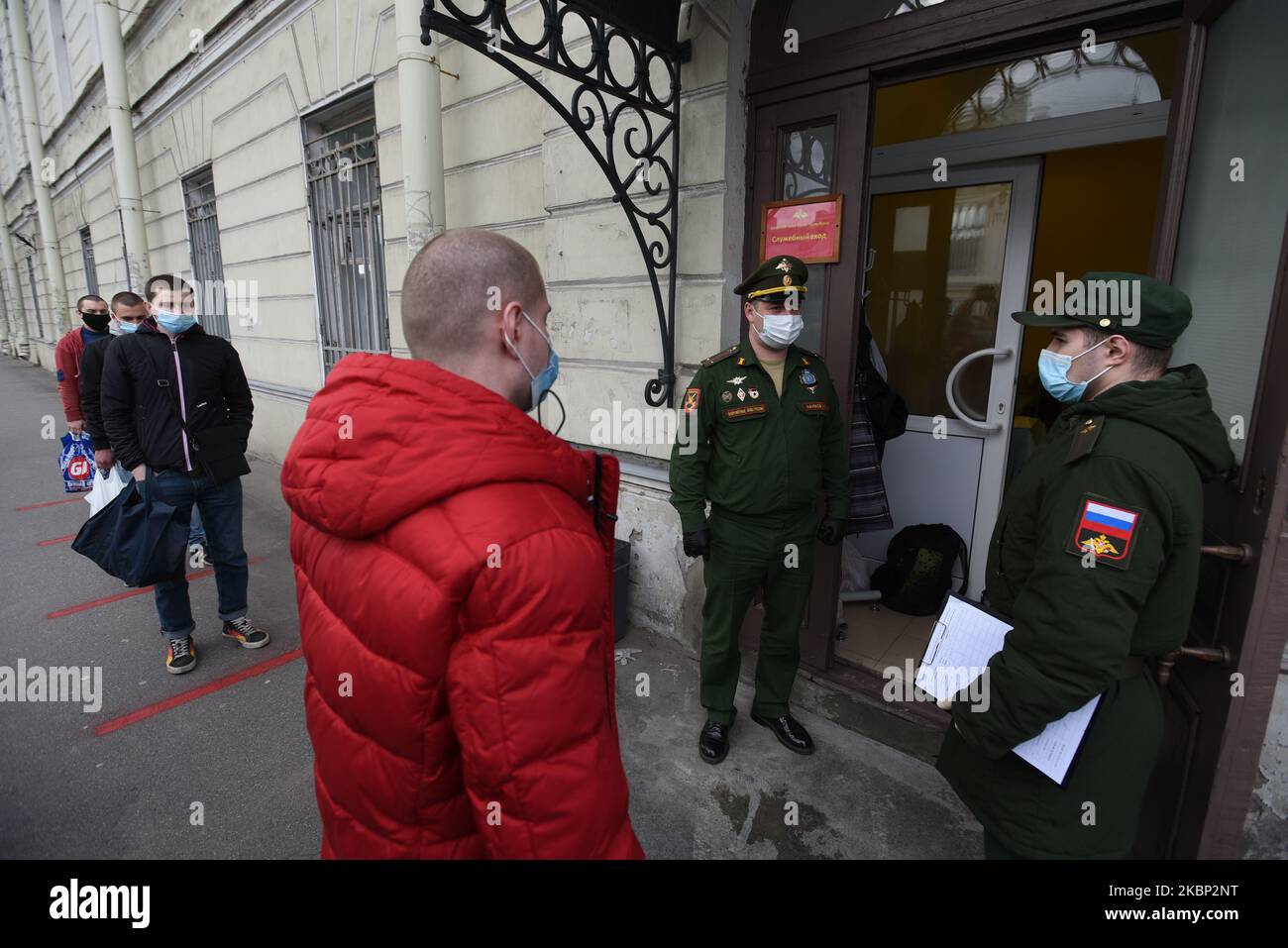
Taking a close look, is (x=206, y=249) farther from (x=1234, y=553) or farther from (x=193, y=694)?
(x=1234, y=553)

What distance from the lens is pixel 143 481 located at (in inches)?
128

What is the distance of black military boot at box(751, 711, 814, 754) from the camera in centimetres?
279

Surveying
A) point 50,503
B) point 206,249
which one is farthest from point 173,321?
point 206,249

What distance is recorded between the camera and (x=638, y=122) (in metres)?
3.27

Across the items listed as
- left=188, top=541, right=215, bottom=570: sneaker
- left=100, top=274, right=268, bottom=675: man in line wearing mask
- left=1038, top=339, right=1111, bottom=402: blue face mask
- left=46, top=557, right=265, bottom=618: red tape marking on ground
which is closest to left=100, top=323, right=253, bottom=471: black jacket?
left=100, top=274, right=268, bottom=675: man in line wearing mask

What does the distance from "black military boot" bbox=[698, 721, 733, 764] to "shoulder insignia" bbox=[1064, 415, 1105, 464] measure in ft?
6.12

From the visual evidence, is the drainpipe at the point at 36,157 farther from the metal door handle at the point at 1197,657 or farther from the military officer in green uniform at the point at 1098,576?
the metal door handle at the point at 1197,657

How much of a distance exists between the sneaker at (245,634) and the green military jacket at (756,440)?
103 inches

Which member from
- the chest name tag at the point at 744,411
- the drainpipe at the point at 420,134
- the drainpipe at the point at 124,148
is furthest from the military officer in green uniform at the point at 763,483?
the drainpipe at the point at 124,148

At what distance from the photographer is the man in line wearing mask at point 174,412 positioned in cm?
321

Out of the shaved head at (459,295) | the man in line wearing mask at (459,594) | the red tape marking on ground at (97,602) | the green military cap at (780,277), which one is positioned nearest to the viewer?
the man in line wearing mask at (459,594)

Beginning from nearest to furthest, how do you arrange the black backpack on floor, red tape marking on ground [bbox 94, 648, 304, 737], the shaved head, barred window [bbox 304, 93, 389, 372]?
the shaved head, red tape marking on ground [bbox 94, 648, 304, 737], the black backpack on floor, barred window [bbox 304, 93, 389, 372]

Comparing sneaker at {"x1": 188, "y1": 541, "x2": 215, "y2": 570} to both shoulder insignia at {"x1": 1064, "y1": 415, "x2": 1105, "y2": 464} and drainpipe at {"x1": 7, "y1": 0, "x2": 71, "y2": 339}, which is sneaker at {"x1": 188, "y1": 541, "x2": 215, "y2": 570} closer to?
shoulder insignia at {"x1": 1064, "y1": 415, "x2": 1105, "y2": 464}
